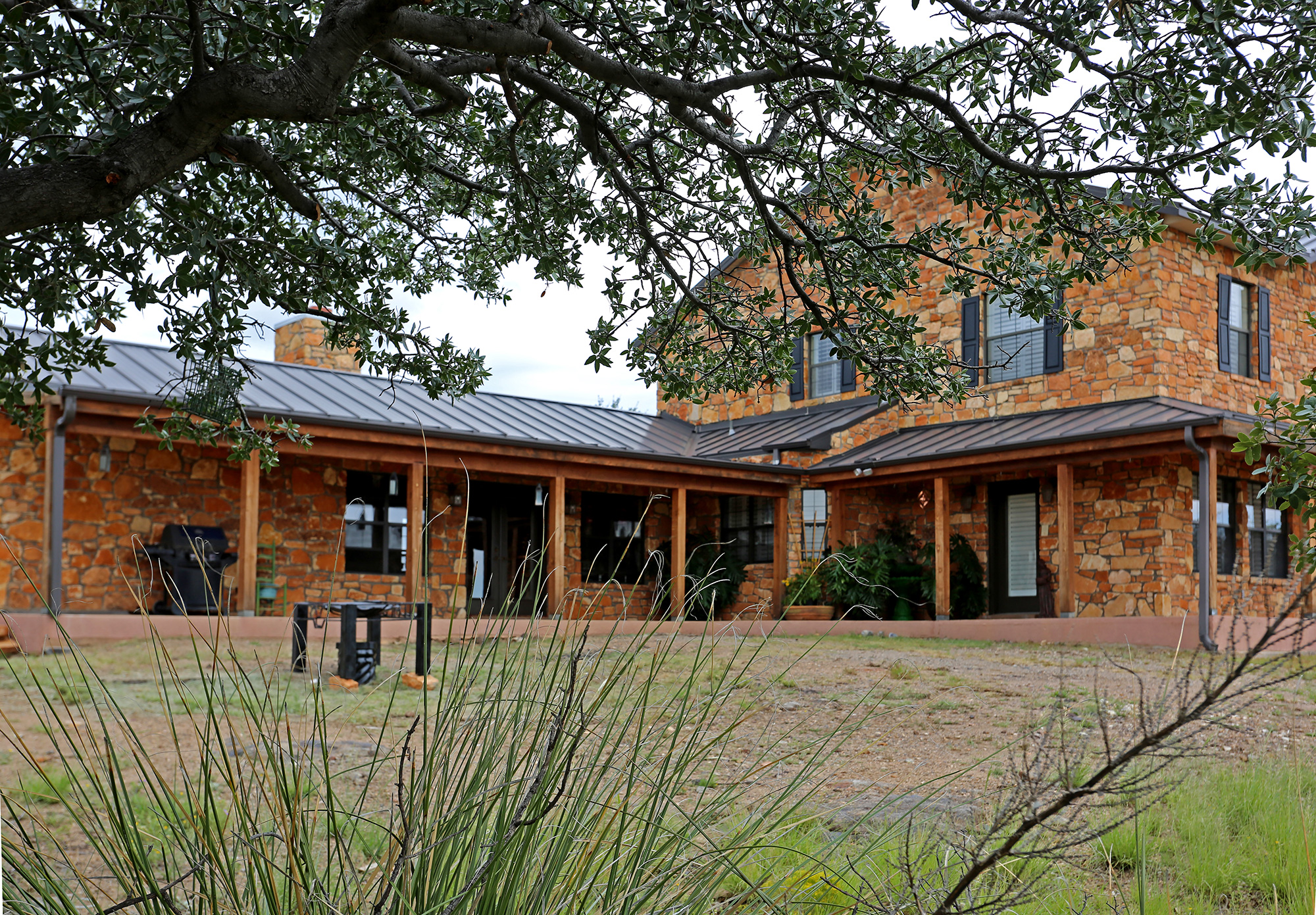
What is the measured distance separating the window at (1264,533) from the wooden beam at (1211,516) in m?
1.60

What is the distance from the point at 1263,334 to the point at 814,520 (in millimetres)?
6479

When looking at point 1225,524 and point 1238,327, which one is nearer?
point 1225,524

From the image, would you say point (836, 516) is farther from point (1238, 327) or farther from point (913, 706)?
point (913, 706)

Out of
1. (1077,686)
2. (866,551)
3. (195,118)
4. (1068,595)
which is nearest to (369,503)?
(866,551)

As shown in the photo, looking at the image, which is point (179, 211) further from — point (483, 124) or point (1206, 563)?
point (1206, 563)

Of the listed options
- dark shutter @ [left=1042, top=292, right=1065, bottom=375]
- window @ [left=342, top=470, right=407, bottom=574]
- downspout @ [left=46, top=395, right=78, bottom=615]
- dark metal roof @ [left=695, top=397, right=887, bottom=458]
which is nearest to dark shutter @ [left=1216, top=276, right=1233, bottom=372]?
dark shutter @ [left=1042, top=292, right=1065, bottom=375]

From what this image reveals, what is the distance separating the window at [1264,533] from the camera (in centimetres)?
1357

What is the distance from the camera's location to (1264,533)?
13.7 metres

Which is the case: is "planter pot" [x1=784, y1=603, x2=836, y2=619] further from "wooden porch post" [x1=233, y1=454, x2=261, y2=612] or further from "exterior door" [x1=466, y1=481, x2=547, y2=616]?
"wooden porch post" [x1=233, y1=454, x2=261, y2=612]

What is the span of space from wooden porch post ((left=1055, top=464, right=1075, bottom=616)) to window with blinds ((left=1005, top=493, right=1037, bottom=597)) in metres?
1.22

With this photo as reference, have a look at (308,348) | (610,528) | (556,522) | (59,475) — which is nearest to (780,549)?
(610,528)

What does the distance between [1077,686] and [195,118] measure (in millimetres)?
6342

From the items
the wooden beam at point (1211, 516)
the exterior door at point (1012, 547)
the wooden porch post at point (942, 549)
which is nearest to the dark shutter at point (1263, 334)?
the wooden beam at point (1211, 516)

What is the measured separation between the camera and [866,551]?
583 inches
